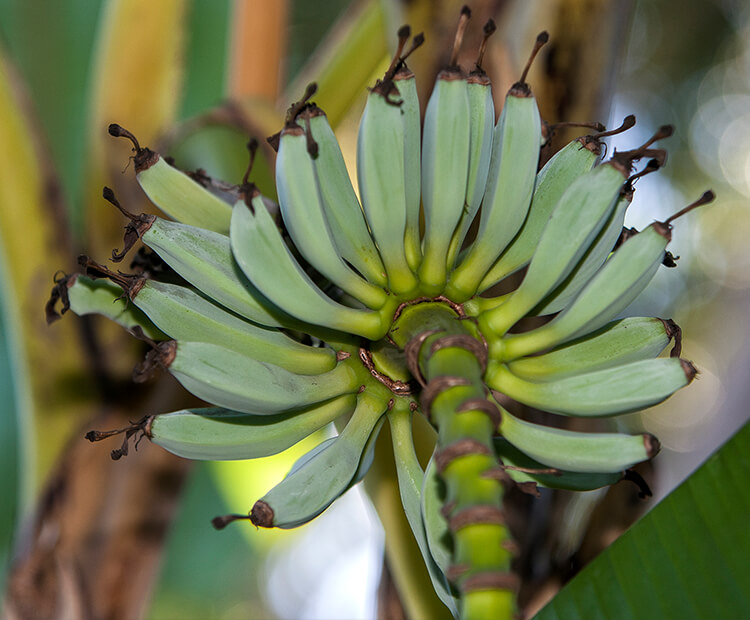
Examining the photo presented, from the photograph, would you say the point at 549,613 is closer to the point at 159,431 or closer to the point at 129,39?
the point at 159,431

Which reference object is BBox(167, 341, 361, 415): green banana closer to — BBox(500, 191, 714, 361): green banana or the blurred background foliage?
BBox(500, 191, 714, 361): green banana

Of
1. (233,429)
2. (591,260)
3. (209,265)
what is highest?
(591,260)

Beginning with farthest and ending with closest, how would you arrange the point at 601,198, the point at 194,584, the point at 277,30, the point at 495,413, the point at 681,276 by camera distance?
the point at 681,276
the point at 194,584
the point at 277,30
the point at 601,198
the point at 495,413

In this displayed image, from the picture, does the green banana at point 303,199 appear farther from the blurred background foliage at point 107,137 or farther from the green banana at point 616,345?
the blurred background foliage at point 107,137

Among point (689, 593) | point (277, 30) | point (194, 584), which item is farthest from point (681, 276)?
point (689, 593)

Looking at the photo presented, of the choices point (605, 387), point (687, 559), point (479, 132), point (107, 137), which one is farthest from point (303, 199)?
point (107, 137)

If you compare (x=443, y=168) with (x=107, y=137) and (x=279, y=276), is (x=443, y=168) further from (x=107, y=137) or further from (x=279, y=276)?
(x=107, y=137)
